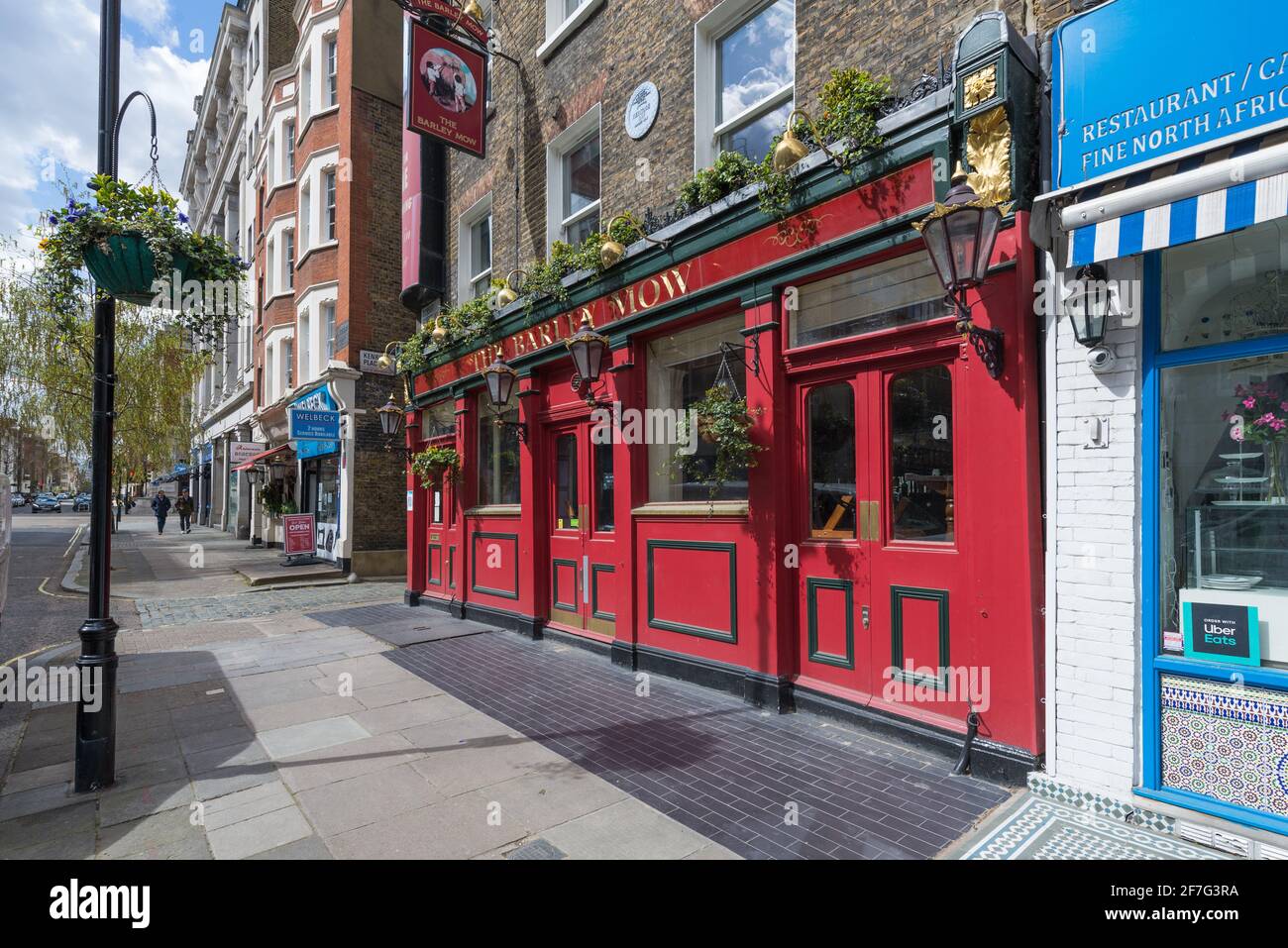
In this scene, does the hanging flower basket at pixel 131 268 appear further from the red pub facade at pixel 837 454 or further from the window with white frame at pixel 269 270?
the window with white frame at pixel 269 270

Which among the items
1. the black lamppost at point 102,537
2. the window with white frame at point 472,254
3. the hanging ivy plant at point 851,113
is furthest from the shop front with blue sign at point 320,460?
the hanging ivy plant at point 851,113

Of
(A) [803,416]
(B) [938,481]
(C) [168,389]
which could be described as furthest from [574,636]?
(C) [168,389]

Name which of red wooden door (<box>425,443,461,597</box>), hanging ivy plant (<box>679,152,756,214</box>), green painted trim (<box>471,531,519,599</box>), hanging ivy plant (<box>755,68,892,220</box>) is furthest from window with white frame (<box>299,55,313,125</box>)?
hanging ivy plant (<box>755,68,892,220</box>)

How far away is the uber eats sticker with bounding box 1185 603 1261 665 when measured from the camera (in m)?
3.46

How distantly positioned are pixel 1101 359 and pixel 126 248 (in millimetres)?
6343

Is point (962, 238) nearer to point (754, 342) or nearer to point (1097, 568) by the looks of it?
point (1097, 568)

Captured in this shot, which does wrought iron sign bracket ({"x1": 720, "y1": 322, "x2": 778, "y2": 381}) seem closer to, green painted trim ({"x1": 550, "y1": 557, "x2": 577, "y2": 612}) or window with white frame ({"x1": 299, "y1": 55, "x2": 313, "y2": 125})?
green painted trim ({"x1": 550, "y1": 557, "x2": 577, "y2": 612})

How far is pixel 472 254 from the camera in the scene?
11.9m

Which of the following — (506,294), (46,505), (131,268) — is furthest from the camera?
(46,505)

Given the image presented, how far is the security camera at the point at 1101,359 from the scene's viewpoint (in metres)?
3.83

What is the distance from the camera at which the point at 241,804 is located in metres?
4.12

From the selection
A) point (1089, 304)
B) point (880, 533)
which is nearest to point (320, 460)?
point (880, 533)

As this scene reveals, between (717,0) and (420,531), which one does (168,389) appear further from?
(717,0)

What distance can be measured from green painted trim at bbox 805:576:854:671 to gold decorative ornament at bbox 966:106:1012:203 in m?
2.98
